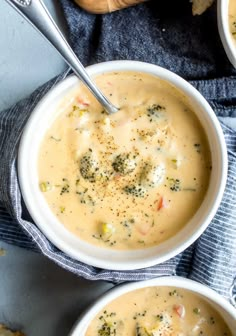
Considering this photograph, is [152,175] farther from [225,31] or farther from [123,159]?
[225,31]

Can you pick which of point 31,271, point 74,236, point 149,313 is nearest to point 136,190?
point 74,236

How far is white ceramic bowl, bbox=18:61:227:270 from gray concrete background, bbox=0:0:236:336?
23cm

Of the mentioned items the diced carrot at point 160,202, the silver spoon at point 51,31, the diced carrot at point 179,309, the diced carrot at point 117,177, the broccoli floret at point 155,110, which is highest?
the silver spoon at point 51,31

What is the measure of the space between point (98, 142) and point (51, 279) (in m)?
0.44

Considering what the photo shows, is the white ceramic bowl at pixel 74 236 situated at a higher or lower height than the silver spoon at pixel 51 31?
lower

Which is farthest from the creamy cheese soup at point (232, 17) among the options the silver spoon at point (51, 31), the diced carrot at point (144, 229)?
the diced carrot at point (144, 229)

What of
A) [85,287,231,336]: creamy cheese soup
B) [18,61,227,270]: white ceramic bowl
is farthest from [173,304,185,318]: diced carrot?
[18,61,227,270]: white ceramic bowl

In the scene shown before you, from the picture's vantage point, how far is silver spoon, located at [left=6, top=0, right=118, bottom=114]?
1.26 metres

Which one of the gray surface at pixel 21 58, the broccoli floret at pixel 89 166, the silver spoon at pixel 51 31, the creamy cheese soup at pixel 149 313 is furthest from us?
the gray surface at pixel 21 58

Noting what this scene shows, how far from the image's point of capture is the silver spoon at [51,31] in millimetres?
1264

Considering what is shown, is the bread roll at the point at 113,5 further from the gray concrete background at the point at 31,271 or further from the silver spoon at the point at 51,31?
the silver spoon at the point at 51,31

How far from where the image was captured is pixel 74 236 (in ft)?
4.81

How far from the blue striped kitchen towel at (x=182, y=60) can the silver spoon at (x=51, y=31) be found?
228 mm

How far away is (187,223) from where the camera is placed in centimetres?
148
